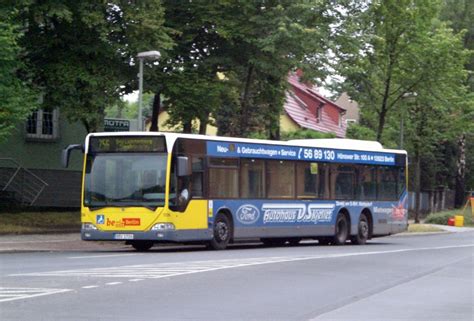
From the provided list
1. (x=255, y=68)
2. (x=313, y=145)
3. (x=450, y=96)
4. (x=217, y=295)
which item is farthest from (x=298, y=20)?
(x=217, y=295)

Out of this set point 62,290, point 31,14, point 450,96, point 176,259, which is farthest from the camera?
point 450,96

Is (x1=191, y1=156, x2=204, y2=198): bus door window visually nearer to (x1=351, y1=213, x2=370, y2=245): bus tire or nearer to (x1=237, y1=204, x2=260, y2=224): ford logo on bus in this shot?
(x1=237, y1=204, x2=260, y2=224): ford logo on bus

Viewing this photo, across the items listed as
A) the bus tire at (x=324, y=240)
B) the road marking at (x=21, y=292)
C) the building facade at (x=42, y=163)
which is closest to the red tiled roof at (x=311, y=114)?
the building facade at (x=42, y=163)

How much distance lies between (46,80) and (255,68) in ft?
26.1

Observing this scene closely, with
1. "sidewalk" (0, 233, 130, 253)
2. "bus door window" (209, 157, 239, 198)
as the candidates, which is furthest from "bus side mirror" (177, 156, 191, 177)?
"sidewalk" (0, 233, 130, 253)

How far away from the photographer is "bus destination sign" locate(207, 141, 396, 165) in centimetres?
2483

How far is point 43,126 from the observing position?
3975cm

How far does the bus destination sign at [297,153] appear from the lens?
24.8 m

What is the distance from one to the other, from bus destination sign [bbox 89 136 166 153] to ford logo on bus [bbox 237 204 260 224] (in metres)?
3.51

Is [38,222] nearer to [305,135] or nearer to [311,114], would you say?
[305,135]

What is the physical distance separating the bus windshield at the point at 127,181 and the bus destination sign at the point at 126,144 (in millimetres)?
130

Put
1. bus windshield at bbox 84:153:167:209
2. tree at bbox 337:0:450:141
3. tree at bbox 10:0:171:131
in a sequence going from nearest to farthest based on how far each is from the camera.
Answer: bus windshield at bbox 84:153:167:209, tree at bbox 10:0:171:131, tree at bbox 337:0:450:141

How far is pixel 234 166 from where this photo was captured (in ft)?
82.9

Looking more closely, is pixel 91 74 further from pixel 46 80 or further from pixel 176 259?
pixel 176 259
